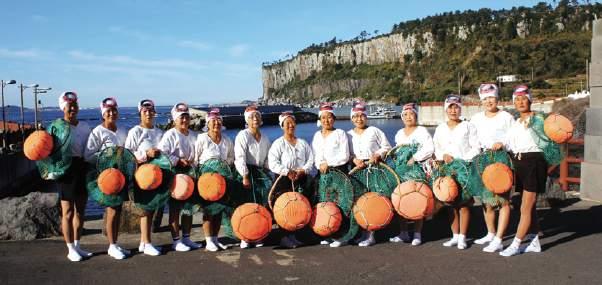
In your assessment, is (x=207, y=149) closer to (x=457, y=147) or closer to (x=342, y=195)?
(x=342, y=195)

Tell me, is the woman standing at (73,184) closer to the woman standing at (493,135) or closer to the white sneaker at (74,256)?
the white sneaker at (74,256)

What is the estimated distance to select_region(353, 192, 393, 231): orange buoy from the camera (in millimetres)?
6465

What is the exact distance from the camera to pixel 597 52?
30.0ft

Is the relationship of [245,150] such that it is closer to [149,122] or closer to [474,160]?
[149,122]

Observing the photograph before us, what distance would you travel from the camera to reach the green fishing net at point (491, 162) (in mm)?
6383

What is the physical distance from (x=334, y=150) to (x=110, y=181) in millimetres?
2800

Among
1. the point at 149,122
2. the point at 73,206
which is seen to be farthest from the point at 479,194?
the point at 73,206

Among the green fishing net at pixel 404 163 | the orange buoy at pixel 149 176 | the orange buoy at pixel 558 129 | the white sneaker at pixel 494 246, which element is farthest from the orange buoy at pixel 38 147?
the orange buoy at pixel 558 129

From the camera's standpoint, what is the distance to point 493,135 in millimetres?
6410

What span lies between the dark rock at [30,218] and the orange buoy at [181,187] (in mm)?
2325

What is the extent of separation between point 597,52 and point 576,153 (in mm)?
17890

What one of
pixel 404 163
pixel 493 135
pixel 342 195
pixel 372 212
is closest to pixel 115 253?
pixel 342 195

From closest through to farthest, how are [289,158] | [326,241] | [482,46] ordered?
1. [289,158]
2. [326,241]
3. [482,46]

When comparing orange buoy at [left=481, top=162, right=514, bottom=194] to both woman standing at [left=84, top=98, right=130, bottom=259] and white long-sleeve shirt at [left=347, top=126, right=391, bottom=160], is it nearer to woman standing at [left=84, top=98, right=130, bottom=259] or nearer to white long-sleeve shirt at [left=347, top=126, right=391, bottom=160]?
white long-sleeve shirt at [left=347, top=126, right=391, bottom=160]
